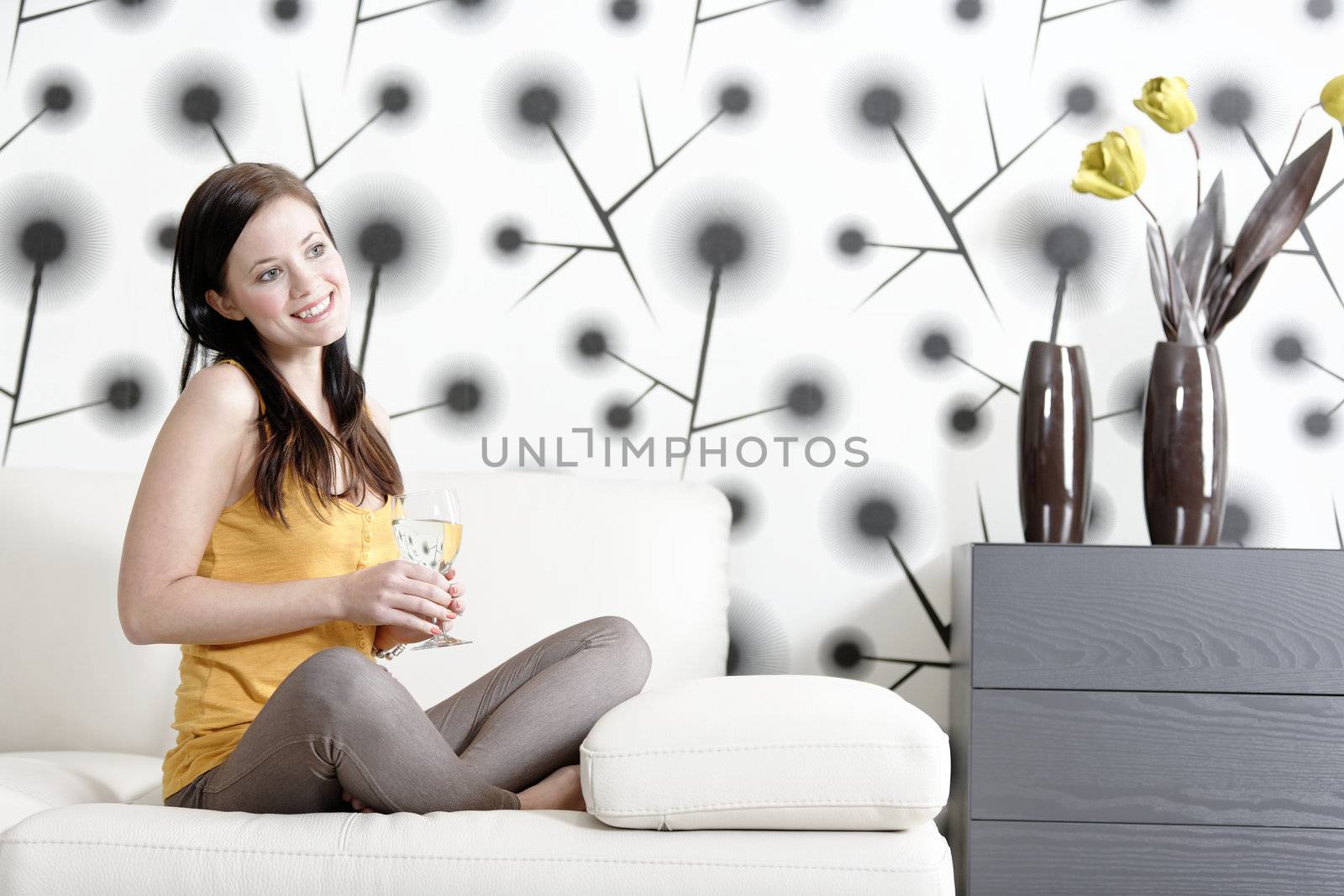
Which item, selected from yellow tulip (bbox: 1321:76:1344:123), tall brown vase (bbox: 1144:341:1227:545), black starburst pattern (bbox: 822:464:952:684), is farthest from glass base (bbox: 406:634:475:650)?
yellow tulip (bbox: 1321:76:1344:123)

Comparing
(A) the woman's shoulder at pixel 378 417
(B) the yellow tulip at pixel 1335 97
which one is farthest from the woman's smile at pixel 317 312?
(B) the yellow tulip at pixel 1335 97

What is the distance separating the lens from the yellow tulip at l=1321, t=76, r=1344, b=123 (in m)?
2.05

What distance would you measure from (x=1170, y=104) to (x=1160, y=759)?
109cm

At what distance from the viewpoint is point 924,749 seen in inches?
48.8

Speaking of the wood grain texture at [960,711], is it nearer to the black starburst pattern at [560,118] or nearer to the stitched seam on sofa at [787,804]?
the stitched seam on sofa at [787,804]

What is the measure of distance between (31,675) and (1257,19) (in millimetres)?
→ 2537

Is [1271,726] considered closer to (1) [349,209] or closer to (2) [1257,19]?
(2) [1257,19]

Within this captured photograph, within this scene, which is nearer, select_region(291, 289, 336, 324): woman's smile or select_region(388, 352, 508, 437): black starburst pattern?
select_region(291, 289, 336, 324): woman's smile

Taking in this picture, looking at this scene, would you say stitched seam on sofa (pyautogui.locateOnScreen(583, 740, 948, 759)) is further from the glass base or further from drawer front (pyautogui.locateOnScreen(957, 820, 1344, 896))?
drawer front (pyautogui.locateOnScreen(957, 820, 1344, 896))

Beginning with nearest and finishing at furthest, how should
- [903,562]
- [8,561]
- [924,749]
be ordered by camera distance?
[924,749]
[8,561]
[903,562]

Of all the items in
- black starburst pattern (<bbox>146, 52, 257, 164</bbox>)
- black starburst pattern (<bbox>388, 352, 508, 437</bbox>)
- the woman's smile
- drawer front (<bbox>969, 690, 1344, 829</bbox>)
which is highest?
black starburst pattern (<bbox>146, 52, 257, 164</bbox>)

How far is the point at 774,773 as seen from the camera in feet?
4.06

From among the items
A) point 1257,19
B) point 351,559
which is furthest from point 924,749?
point 1257,19

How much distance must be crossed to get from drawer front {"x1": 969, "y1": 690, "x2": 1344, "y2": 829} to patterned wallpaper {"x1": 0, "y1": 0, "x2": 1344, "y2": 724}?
17.0 inches
